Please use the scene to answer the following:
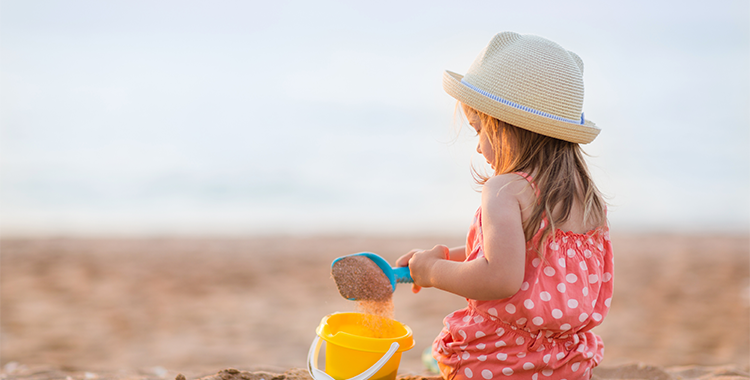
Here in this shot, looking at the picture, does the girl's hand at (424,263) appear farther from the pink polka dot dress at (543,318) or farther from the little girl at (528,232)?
the pink polka dot dress at (543,318)

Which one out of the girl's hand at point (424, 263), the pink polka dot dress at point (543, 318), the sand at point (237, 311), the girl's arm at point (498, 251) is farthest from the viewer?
the sand at point (237, 311)

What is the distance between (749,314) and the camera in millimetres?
4996

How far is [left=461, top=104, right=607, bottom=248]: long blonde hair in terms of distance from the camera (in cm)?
172

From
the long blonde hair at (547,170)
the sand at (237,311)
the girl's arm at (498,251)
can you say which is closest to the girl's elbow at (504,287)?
the girl's arm at (498,251)

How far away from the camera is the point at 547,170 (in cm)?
176

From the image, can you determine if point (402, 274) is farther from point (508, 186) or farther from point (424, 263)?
point (508, 186)

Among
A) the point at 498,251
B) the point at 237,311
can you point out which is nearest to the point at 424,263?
the point at 498,251

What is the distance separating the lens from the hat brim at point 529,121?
1.71 meters

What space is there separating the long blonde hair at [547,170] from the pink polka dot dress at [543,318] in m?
0.06

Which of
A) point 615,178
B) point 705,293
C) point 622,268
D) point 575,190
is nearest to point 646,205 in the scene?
point 615,178

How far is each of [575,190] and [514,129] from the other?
27cm

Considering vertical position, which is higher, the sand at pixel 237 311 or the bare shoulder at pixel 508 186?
the bare shoulder at pixel 508 186

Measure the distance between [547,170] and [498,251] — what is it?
1.06 ft

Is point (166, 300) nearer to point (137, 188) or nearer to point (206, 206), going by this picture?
point (206, 206)
